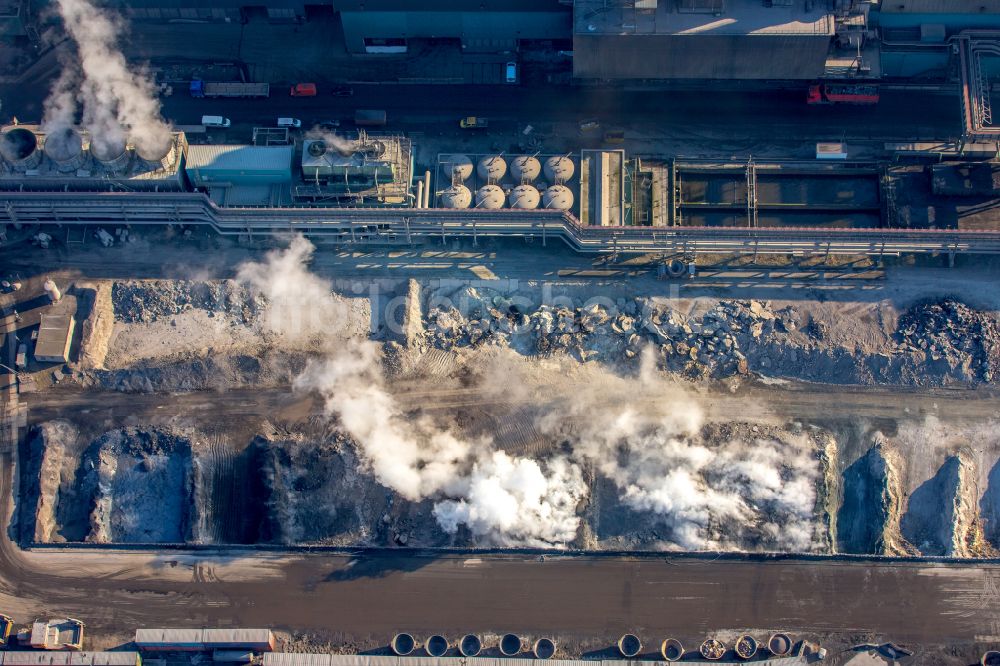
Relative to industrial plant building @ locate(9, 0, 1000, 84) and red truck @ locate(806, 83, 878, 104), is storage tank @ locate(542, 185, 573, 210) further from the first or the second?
red truck @ locate(806, 83, 878, 104)

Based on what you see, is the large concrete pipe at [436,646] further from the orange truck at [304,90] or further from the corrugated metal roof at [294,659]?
the orange truck at [304,90]

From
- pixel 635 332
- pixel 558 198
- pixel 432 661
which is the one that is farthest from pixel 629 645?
pixel 558 198

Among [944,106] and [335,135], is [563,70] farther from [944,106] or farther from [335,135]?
[944,106]

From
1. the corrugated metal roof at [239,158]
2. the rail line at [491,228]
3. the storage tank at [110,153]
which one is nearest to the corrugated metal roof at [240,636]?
the rail line at [491,228]

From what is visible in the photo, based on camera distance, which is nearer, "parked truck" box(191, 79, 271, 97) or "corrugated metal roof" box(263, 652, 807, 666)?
"corrugated metal roof" box(263, 652, 807, 666)

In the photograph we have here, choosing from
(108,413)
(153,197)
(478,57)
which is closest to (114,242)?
(153,197)

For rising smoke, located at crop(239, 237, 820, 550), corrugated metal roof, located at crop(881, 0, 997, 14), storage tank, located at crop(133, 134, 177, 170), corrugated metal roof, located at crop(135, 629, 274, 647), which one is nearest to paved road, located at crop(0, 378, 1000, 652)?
corrugated metal roof, located at crop(135, 629, 274, 647)
